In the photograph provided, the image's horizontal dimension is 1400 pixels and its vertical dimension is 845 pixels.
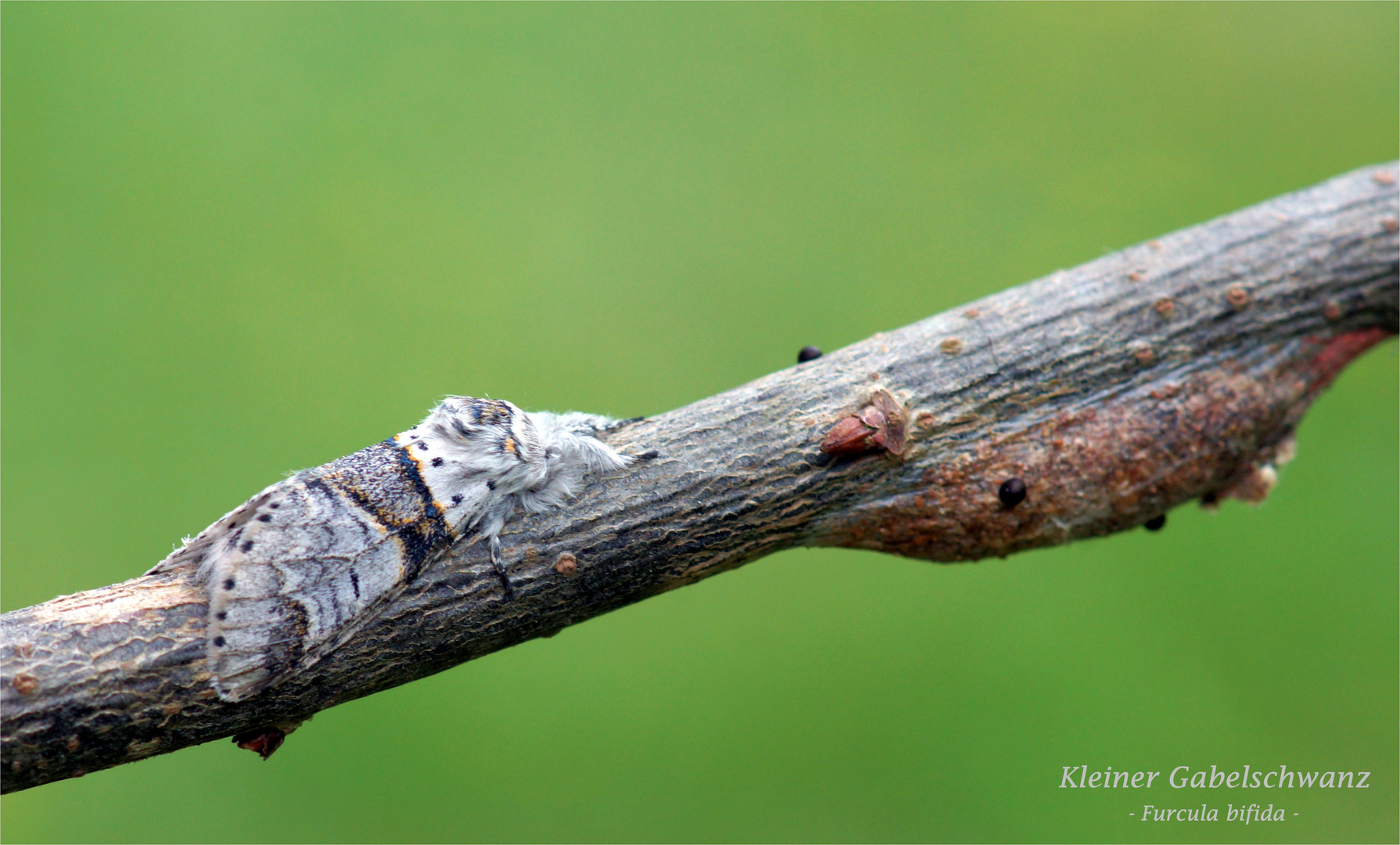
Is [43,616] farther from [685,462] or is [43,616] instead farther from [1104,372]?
[1104,372]

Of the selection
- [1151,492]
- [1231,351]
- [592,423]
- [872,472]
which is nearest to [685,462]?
[592,423]

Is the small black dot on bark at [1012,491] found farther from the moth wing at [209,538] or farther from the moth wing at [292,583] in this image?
the moth wing at [209,538]

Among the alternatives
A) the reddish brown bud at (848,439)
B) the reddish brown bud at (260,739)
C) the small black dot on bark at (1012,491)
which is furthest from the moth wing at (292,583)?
the small black dot on bark at (1012,491)

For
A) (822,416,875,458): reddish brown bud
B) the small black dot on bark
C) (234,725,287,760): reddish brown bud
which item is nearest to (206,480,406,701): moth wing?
(234,725,287,760): reddish brown bud

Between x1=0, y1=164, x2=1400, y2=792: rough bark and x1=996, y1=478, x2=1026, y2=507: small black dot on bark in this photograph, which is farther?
x1=996, y1=478, x2=1026, y2=507: small black dot on bark

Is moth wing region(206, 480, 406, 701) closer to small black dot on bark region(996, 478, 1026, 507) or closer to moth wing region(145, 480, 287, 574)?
moth wing region(145, 480, 287, 574)

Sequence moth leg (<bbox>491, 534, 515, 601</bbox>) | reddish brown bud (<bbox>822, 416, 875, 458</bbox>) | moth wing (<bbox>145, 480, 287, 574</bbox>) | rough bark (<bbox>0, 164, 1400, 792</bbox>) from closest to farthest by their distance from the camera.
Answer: rough bark (<bbox>0, 164, 1400, 792</bbox>), moth wing (<bbox>145, 480, 287, 574</bbox>), moth leg (<bbox>491, 534, 515, 601</bbox>), reddish brown bud (<bbox>822, 416, 875, 458</bbox>)
